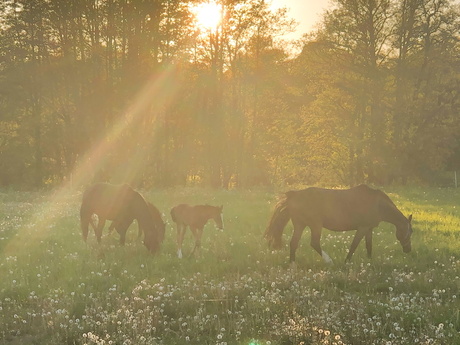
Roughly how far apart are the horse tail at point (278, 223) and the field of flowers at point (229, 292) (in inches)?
19.0

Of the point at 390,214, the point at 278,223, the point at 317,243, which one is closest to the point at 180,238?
the point at 278,223

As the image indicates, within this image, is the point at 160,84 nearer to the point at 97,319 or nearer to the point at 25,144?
the point at 25,144

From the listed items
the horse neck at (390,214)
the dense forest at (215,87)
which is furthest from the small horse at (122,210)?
the dense forest at (215,87)

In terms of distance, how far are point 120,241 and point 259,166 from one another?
3874 cm

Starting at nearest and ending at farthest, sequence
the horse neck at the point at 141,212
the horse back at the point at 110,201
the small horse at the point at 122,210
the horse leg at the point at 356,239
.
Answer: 1. the horse leg at the point at 356,239
2. the small horse at the point at 122,210
3. the horse neck at the point at 141,212
4. the horse back at the point at 110,201

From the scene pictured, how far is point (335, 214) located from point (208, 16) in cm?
3177

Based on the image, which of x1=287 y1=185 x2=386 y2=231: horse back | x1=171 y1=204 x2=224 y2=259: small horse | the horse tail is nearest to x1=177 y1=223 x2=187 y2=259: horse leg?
x1=171 y1=204 x2=224 y2=259: small horse

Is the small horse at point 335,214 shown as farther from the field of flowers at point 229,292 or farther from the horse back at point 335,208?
the field of flowers at point 229,292

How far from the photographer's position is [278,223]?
44.2ft

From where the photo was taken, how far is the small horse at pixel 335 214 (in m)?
12.9

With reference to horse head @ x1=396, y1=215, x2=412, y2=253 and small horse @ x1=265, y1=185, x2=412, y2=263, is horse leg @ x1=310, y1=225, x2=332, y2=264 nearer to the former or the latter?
small horse @ x1=265, y1=185, x2=412, y2=263

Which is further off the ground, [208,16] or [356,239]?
[208,16]

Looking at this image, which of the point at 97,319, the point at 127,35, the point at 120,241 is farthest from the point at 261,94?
the point at 97,319

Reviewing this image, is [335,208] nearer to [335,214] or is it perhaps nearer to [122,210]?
[335,214]
